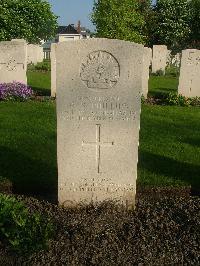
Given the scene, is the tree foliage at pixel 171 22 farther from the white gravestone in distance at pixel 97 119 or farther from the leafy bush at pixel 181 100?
the white gravestone in distance at pixel 97 119

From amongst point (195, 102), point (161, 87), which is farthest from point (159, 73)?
point (195, 102)

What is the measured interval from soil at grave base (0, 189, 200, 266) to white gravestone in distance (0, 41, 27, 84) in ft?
31.4

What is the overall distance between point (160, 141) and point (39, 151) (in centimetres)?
251

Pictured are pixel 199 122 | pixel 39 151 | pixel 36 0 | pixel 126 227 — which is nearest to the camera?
pixel 126 227

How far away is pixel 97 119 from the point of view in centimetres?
525

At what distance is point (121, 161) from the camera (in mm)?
5406

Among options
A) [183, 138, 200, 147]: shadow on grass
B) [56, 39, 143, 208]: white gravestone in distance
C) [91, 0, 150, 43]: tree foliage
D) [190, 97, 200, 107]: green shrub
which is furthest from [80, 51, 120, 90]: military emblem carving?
[91, 0, 150, 43]: tree foliage

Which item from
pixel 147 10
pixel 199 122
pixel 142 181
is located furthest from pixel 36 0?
pixel 142 181

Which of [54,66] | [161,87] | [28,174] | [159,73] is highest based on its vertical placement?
[54,66]

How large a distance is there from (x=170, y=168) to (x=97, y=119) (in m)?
2.41

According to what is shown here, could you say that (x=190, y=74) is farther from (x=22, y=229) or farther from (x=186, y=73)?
(x=22, y=229)

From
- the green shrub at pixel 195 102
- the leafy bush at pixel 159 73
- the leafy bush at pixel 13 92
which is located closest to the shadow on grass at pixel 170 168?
the green shrub at pixel 195 102

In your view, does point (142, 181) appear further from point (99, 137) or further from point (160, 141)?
point (160, 141)

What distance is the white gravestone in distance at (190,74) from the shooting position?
571 inches
